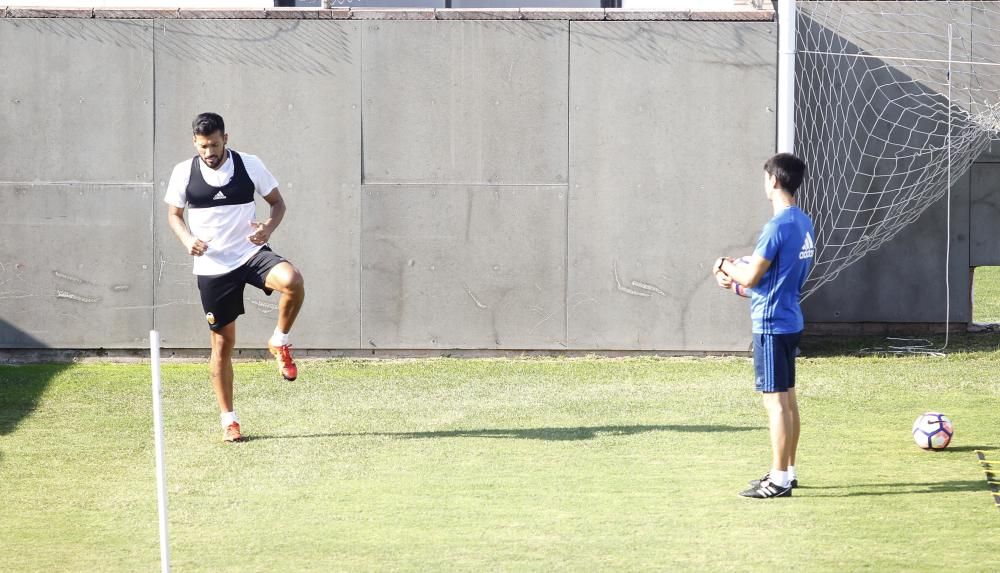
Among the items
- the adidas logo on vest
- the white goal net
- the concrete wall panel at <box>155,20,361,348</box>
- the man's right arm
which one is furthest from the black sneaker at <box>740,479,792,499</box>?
the white goal net

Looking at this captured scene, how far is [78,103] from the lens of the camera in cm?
1112

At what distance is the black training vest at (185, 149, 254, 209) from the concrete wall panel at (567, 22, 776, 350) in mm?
4192

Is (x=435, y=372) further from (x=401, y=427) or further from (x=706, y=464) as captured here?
(x=706, y=464)

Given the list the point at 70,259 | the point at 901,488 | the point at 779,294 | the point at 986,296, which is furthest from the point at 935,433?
the point at 986,296

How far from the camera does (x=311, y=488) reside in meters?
6.48

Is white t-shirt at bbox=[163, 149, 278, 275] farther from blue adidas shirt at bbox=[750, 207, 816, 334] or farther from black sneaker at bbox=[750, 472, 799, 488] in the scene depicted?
black sneaker at bbox=[750, 472, 799, 488]

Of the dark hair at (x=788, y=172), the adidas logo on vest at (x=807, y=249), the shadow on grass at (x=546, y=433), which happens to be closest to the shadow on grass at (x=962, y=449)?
the shadow on grass at (x=546, y=433)

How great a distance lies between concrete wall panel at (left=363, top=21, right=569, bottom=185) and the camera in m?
11.1

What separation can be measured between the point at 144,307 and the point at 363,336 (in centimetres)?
207

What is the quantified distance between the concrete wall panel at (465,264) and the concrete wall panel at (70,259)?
85.4 inches

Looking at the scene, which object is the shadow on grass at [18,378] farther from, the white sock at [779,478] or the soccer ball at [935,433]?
the soccer ball at [935,433]

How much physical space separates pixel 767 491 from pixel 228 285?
360 centimetres

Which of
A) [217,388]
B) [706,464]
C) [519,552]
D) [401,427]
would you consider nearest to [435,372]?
[401,427]

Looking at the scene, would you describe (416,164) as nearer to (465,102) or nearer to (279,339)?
(465,102)
